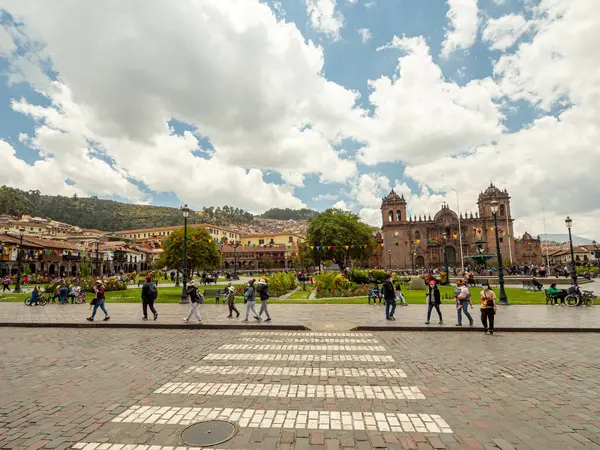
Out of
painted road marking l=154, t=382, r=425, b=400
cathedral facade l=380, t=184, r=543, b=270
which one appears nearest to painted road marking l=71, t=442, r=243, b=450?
painted road marking l=154, t=382, r=425, b=400

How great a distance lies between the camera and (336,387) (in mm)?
5746

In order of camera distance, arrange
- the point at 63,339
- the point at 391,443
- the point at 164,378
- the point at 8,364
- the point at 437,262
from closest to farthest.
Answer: the point at 391,443, the point at 164,378, the point at 8,364, the point at 63,339, the point at 437,262

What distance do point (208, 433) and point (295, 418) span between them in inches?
45.2

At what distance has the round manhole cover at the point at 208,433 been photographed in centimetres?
397

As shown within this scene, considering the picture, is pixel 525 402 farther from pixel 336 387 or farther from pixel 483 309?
pixel 483 309

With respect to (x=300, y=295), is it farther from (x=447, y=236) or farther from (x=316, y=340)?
(x=447, y=236)

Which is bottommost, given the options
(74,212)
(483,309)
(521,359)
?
(521,359)

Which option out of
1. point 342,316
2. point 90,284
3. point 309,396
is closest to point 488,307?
point 342,316

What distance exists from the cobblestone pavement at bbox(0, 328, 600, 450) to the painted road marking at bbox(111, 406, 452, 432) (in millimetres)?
15

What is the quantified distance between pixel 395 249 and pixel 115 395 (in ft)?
254

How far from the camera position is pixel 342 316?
14164 mm

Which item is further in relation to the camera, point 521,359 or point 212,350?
point 212,350

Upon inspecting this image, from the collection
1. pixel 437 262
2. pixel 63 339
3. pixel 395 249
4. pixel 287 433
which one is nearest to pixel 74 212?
pixel 395 249

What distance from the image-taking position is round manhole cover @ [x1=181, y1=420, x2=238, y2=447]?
3.97 m
